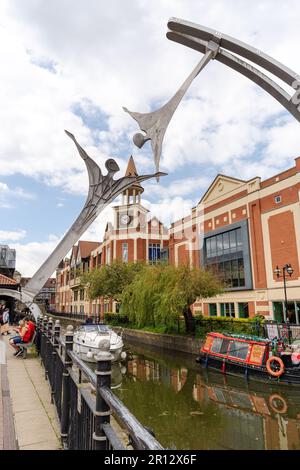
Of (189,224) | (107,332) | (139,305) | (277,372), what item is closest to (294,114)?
(277,372)

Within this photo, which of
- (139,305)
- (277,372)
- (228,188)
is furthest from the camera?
(228,188)

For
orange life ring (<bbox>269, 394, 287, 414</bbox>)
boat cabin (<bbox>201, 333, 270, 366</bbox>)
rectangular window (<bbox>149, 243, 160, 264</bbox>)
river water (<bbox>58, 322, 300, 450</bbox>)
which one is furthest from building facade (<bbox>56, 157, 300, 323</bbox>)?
orange life ring (<bbox>269, 394, 287, 414</bbox>)

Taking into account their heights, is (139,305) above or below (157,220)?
below

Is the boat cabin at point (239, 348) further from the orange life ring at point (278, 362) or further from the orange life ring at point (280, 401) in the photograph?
the orange life ring at point (280, 401)

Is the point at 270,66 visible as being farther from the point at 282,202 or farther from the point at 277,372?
the point at 282,202

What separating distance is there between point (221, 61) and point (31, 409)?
11.9 meters

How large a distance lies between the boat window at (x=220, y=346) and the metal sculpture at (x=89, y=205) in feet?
29.2

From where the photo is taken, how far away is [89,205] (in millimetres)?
17922

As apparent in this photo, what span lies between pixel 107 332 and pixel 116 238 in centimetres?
2560

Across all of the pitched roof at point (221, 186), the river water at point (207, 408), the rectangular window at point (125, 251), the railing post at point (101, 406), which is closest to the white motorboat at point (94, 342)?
the river water at point (207, 408)

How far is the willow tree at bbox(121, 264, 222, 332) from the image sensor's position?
19.9 metres

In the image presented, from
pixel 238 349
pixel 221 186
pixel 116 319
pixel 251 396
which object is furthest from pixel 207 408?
pixel 116 319
